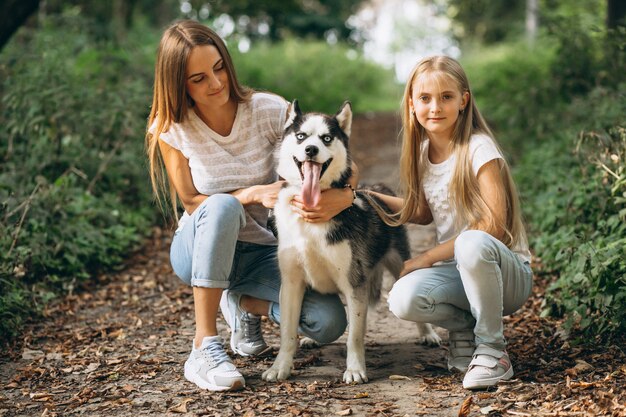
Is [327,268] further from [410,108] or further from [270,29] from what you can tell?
[270,29]

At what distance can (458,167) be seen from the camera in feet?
10.0

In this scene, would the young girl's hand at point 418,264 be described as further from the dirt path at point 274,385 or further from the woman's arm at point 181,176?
the woman's arm at point 181,176

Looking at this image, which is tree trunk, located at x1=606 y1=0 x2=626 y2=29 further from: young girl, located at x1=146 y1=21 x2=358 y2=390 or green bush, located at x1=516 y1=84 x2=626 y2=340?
young girl, located at x1=146 y1=21 x2=358 y2=390

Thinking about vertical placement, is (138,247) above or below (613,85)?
below

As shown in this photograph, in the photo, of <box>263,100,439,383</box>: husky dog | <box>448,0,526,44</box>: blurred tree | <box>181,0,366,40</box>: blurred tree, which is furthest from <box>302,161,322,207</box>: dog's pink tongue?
<box>181,0,366,40</box>: blurred tree

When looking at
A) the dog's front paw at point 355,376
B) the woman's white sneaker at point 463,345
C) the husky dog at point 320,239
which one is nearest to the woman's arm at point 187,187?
the husky dog at point 320,239

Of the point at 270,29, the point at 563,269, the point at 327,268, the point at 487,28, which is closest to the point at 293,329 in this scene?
the point at 327,268

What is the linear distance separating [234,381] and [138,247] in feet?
10.1

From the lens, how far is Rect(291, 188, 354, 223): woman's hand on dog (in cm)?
306

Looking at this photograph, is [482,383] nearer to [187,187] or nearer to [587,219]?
[187,187]

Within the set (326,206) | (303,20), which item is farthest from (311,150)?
(303,20)

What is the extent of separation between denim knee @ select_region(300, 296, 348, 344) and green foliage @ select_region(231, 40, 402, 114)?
9049 millimetres

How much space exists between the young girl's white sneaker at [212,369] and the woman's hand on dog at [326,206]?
0.71 metres

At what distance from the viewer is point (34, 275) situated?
4.66 metres
